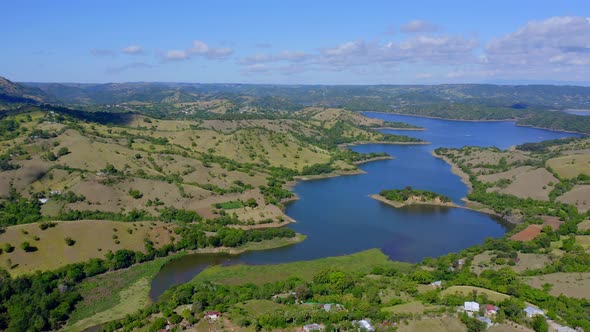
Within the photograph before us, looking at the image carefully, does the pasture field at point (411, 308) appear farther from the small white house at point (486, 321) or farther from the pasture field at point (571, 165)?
the pasture field at point (571, 165)

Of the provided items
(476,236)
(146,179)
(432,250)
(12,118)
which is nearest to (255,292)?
(432,250)

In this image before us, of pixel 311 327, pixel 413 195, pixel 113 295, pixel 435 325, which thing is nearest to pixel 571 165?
pixel 413 195

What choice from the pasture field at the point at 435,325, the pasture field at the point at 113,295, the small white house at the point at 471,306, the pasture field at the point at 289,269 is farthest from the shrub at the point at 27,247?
the small white house at the point at 471,306

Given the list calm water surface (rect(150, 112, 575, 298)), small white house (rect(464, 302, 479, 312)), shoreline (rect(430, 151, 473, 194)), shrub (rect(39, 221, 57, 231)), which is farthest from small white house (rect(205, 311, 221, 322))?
shoreline (rect(430, 151, 473, 194))

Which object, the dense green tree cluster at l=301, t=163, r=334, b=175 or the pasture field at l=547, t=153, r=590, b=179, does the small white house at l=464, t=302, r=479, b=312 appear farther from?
the dense green tree cluster at l=301, t=163, r=334, b=175

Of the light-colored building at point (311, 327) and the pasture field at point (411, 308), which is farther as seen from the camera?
the pasture field at point (411, 308)

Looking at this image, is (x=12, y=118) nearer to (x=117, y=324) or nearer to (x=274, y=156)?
(x=274, y=156)

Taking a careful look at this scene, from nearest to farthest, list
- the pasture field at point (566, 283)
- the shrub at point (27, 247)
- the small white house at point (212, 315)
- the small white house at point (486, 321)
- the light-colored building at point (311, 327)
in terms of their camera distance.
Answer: the light-colored building at point (311, 327)
the small white house at point (486, 321)
the small white house at point (212, 315)
the pasture field at point (566, 283)
the shrub at point (27, 247)

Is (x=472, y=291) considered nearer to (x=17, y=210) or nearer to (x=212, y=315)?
(x=212, y=315)
